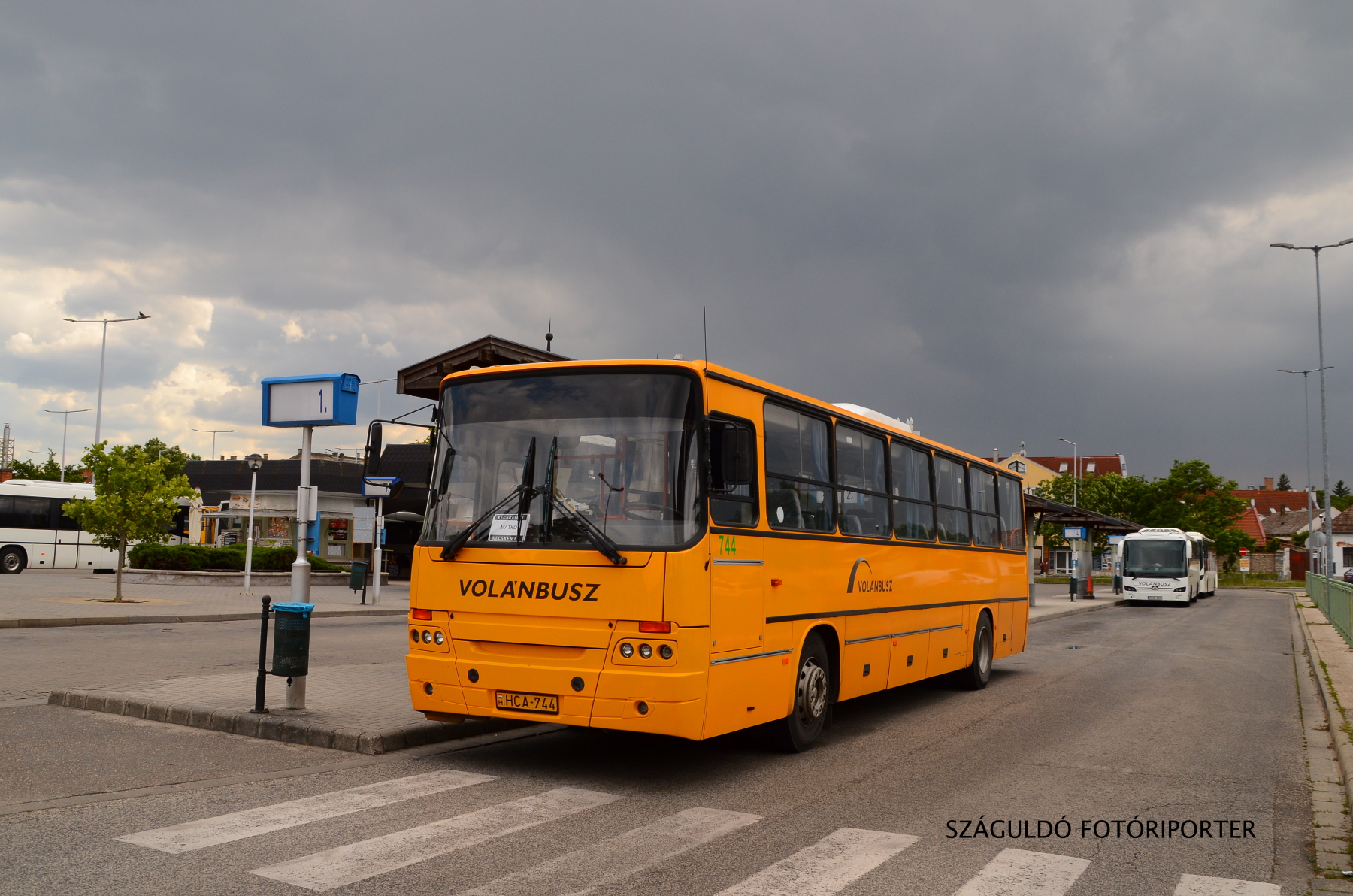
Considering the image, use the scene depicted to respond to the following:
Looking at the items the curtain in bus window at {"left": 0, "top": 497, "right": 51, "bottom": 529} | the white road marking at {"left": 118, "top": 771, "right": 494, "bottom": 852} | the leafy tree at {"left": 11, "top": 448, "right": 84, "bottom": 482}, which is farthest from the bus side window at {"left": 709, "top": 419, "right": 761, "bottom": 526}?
the leafy tree at {"left": 11, "top": 448, "right": 84, "bottom": 482}

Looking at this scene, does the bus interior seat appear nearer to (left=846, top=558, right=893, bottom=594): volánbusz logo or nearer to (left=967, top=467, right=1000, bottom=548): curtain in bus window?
(left=846, top=558, right=893, bottom=594): volánbusz logo

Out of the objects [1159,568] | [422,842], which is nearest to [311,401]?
[422,842]

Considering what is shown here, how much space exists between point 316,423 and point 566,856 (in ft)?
20.0

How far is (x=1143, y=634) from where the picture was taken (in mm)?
25719

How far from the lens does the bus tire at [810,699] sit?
8.73m

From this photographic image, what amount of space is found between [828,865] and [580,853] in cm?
133

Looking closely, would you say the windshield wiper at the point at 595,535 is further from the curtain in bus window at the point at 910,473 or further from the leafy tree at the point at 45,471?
the leafy tree at the point at 45,471

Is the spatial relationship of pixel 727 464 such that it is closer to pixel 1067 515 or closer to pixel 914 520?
pixel 914 520

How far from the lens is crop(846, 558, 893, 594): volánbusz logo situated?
9758 mm

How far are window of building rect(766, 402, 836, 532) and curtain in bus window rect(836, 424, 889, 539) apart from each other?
287mm

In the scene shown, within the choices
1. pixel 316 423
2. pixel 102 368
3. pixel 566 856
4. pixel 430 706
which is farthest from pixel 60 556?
pixel 566 856

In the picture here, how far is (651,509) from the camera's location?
24.1 feet

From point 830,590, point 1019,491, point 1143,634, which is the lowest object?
point 1143,634

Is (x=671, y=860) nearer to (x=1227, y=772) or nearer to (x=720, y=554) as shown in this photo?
(x=720, y=554)
